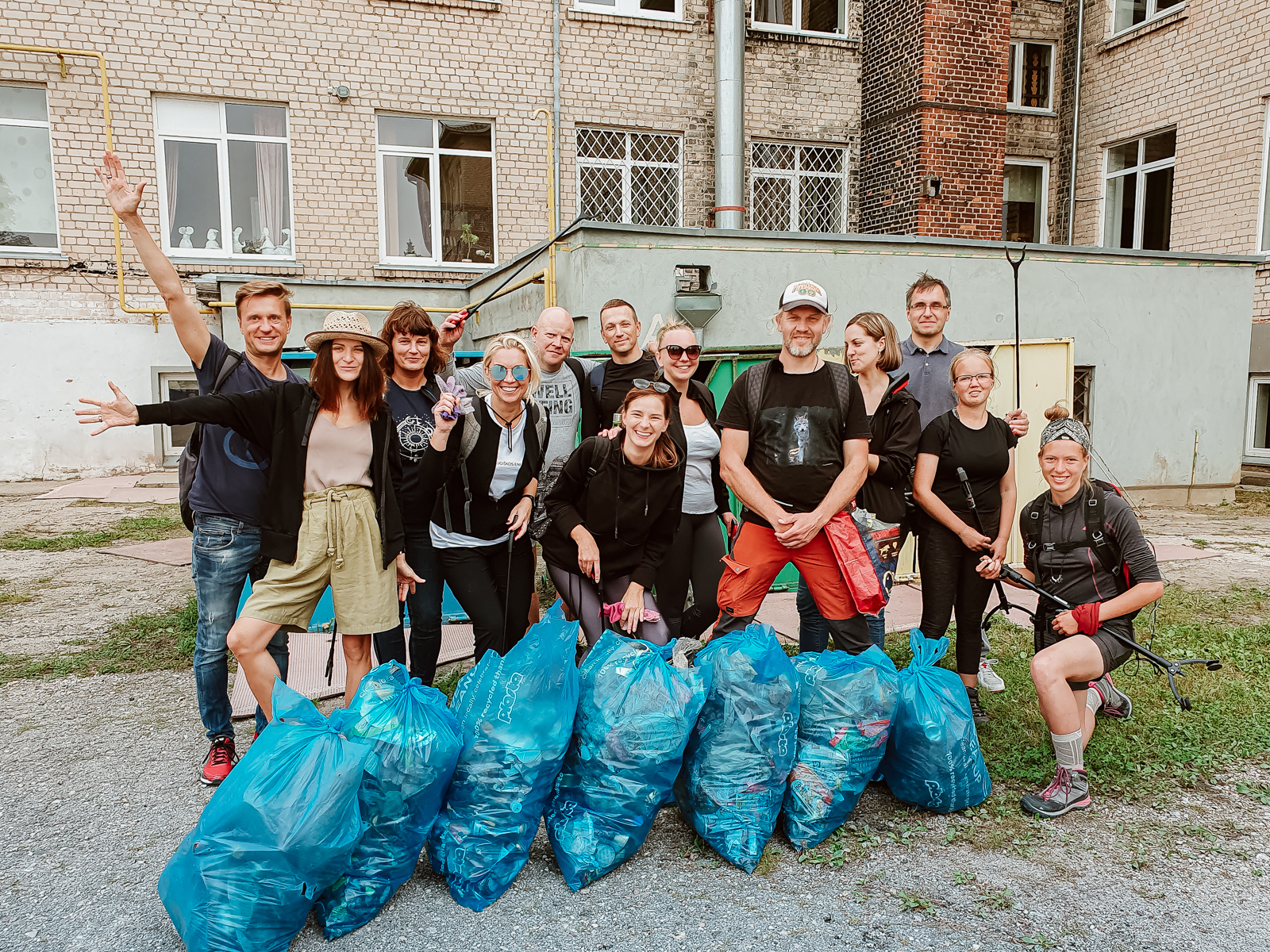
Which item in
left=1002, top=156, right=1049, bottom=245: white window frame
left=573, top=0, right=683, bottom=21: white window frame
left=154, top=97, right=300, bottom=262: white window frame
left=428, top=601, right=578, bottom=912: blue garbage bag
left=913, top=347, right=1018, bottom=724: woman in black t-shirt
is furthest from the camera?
left=1002, top=156, right=1049, bottom=245: white window frame

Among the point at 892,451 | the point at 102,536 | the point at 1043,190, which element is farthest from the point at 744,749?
the point at 1043,190

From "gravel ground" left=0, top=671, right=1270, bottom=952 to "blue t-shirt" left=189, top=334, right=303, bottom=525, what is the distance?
43.6 inches

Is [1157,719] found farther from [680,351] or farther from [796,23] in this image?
[796,23]

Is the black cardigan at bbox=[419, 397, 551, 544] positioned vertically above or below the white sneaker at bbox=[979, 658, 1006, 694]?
above

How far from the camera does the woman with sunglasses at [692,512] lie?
13.0 feet

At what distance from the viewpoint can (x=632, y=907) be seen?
2.58m

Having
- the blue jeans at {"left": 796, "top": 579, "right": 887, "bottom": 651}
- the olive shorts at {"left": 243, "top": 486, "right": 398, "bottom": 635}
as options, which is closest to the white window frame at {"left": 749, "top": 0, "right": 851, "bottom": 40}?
the blue jeans at {"left": 796, "top": 579, "right": 887, "bottom": 651}

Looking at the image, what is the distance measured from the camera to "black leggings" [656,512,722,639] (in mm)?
4016

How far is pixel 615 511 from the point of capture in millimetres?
3492

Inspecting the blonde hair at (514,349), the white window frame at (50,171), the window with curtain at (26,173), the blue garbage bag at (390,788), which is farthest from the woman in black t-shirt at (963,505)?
the window with curtain at (26,173)

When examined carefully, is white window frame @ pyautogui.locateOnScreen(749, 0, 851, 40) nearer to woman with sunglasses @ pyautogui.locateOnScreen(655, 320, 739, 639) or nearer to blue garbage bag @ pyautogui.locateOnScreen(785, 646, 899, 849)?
woman with sunglasses @ pyautogui.locateOnScreen(655, 320, 739, 639)

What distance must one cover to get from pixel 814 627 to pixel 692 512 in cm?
76

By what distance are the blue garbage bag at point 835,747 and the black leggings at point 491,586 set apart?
125 centimetres

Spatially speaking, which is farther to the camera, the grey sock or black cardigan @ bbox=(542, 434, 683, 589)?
black cardigan @ bbox=(542, 434, 683, 589)
